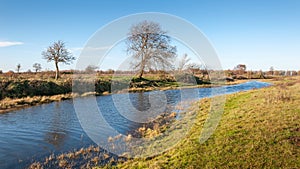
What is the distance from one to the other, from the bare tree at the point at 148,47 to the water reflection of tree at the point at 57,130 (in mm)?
11250

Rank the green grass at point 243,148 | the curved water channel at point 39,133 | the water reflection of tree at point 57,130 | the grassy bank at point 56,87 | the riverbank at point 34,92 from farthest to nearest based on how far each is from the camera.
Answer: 1. the grassy bank at point 56,87
2. the riverbank at point 34,92
3. the water reflection of tree at point 57,130
4. the curved water channel at point 39,133
5. the green grass at point 243,148

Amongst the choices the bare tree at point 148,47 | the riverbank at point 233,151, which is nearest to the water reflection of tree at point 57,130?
the riverbank at point 233,151

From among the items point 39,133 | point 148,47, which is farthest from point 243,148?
point 148,47

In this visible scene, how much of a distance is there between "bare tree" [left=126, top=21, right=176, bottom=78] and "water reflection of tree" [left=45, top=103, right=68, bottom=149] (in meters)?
11.2

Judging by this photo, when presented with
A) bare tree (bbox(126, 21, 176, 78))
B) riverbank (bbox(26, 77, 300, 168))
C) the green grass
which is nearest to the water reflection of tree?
riverbank (bbox(26, 77, 300, 168))

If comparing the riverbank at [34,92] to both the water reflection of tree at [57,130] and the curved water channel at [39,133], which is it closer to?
the curved water channel at [39,133]

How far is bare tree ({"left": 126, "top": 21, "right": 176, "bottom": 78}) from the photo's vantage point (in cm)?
2434

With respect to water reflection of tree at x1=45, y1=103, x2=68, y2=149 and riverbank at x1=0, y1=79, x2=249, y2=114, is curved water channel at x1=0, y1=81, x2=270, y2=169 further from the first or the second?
riverbank at x1=0, y1=79, x2=249, y2=114

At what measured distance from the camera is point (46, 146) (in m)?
11.0

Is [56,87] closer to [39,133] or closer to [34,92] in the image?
[34,92]

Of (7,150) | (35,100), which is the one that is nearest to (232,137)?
(7,150)

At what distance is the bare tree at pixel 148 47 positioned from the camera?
2434 centimetres

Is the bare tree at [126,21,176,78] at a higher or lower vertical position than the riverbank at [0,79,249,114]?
higher

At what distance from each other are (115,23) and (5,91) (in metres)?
21.5
